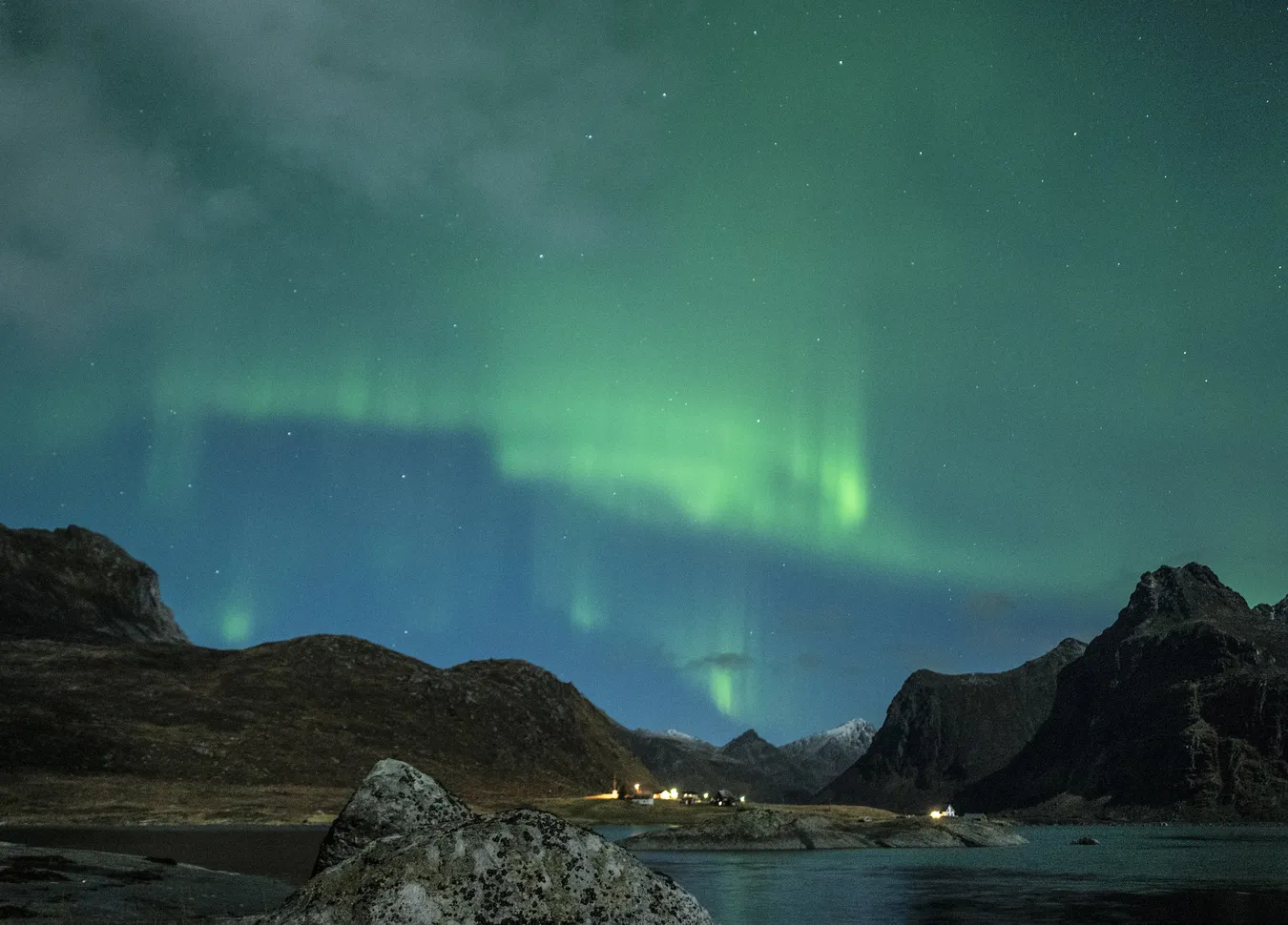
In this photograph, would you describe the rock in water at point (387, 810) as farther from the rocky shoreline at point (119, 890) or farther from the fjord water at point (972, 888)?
the fjord water at point (972, 888)

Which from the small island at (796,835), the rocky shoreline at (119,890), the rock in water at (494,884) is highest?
the rock in water at (494,884)

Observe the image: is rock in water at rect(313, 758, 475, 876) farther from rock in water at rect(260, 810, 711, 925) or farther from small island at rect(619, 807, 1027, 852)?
small island at rect(619, 807, 1027, 852)

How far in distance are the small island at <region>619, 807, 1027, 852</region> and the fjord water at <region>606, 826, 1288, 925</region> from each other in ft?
31.4

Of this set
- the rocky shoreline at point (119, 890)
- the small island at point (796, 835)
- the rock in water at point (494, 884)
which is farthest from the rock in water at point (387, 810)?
the small island at point (796, 835)

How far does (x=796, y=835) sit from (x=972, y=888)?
72894 millimetres

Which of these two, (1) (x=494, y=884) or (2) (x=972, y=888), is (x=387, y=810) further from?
(2) (x=972, y=888)

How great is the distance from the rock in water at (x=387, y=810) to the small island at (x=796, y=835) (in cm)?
10321

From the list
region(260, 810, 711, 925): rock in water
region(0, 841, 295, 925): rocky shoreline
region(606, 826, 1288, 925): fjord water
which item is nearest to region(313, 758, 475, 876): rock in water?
region(0, 841, 295, 925): rocky shoreline

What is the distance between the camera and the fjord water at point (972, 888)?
49500 millimetres

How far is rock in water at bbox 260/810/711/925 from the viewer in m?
15.3

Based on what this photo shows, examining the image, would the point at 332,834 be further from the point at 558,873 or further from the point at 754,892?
the point at 754,892

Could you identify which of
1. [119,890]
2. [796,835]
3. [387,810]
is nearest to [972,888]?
[119,890]

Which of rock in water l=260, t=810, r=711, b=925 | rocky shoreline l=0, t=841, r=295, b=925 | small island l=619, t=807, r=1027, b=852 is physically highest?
rock in water l=260, t=810, r=711, b=925

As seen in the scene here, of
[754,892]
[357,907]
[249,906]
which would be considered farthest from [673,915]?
[754,892]
